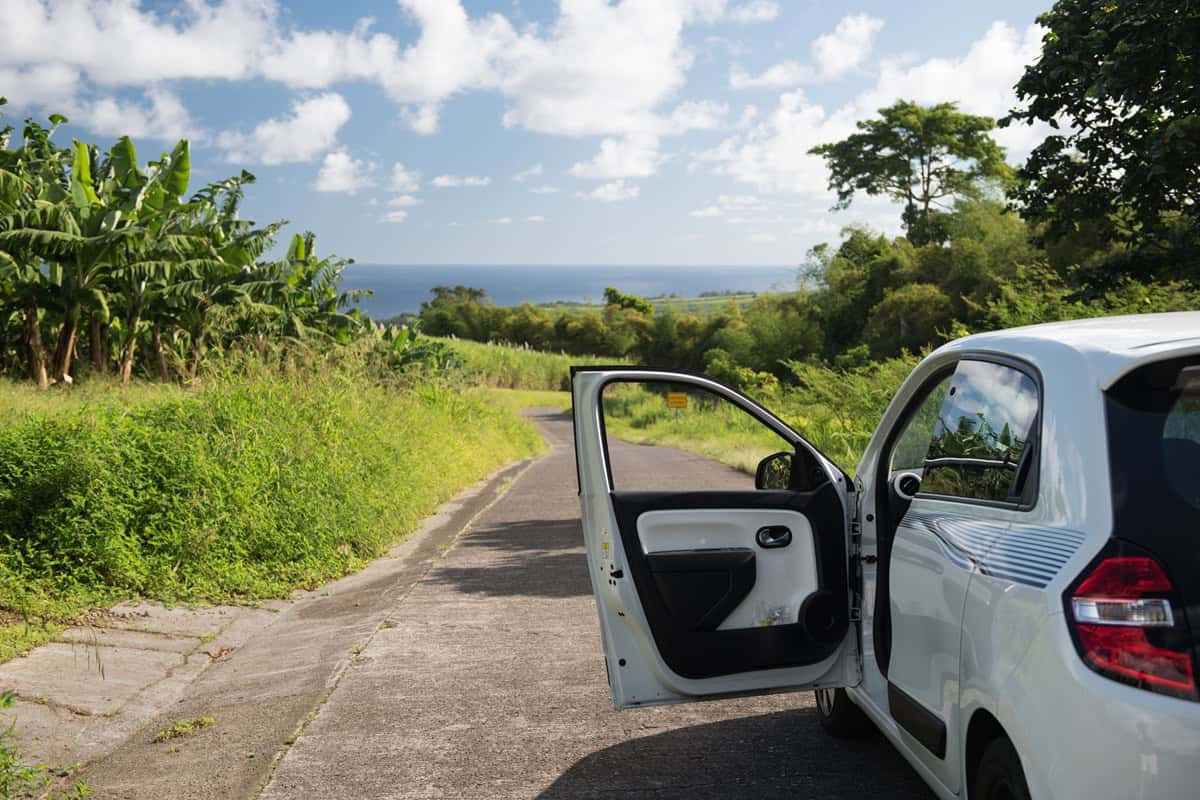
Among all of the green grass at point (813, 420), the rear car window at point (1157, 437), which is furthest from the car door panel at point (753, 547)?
the green grass at point (813, 420)

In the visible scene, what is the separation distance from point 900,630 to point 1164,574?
1379mm

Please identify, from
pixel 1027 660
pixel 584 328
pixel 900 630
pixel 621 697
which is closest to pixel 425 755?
pixel 621 697

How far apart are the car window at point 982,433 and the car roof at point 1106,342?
85 mm

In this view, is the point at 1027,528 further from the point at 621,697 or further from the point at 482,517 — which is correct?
the point at 482,517

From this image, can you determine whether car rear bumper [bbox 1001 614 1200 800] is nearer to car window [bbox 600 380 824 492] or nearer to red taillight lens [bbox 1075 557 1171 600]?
red taillight lens [bbox 1075 557 1171 600]

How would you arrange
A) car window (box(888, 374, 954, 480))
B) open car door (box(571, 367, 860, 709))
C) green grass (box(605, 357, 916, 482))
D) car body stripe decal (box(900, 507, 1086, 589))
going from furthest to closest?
green grass (box(605, 357, 916, 482)), car window (box(888, 374, 954, 480)), open car door (box(571, 367, 860, 709)), car body stripe decal (box(900, 507, 1086, 589))

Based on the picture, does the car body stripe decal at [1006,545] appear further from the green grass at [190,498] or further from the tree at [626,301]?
the tree at [626,301]

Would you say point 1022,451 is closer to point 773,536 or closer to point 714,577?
point 773,536

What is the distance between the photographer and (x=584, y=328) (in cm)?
9675

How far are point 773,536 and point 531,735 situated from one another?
6.04 ft

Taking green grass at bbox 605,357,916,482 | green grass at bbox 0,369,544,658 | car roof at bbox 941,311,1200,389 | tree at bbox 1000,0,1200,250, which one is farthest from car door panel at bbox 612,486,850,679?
tree at bbox 1000,0,1200,250

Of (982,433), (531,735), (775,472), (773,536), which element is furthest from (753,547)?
(531,735)

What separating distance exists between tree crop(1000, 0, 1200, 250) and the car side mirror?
5.61m

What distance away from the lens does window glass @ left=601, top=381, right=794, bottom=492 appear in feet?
61.0
